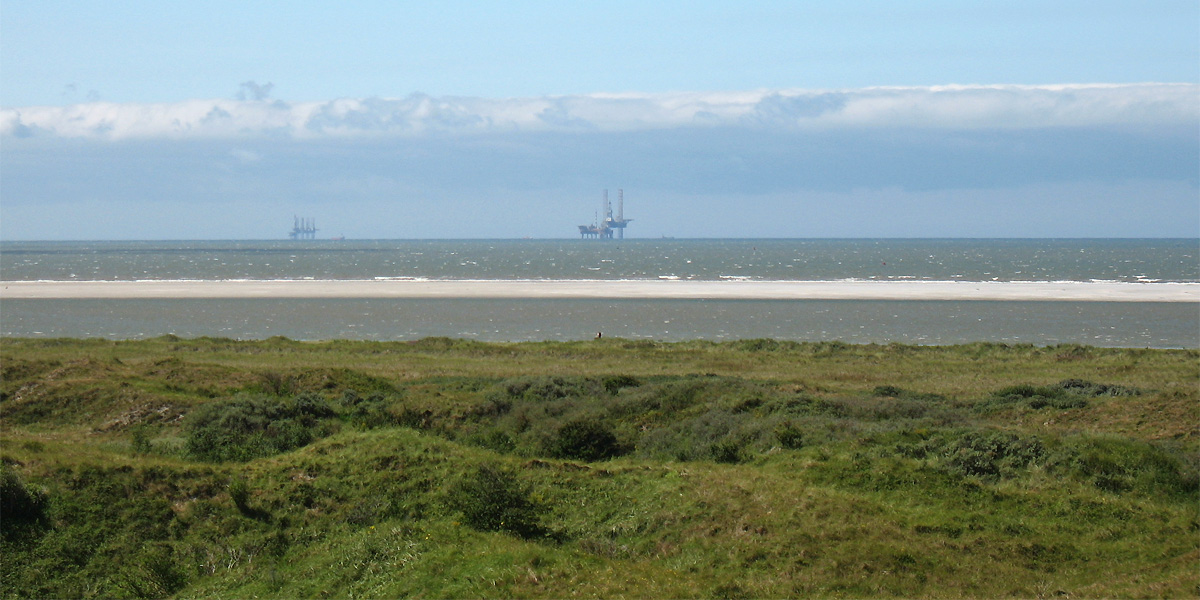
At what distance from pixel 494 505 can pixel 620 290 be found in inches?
2945

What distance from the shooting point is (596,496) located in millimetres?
15422

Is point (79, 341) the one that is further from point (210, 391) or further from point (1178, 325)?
point (1178, 325)

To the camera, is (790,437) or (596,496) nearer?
(596,496)

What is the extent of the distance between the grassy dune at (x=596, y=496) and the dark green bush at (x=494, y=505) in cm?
4

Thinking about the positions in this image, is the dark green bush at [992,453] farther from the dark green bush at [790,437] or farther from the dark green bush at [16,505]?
the dark green bush at [16,505]

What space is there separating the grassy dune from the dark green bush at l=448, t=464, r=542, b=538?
0.04 metres

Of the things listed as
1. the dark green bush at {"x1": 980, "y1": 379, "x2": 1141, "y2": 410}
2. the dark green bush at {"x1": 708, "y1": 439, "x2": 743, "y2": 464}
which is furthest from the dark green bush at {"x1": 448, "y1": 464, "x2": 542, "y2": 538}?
the dark green bush at {"x1": 980, "y1": 379, "x2": 1141, "y2": 410}

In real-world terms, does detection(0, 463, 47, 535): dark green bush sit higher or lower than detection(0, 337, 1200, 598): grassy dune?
higher

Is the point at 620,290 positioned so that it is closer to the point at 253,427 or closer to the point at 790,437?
the point at 253,427

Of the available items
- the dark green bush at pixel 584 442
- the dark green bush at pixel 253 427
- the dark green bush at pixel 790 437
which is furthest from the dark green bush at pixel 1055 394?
the dark green bush at pixel 253 427

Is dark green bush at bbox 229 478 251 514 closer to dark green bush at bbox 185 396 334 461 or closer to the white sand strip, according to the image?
dark green bush at bbox 185 396 334 461

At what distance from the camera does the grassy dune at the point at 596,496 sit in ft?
40.8

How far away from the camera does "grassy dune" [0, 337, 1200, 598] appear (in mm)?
12445

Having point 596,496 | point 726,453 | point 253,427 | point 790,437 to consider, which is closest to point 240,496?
point 596,496
